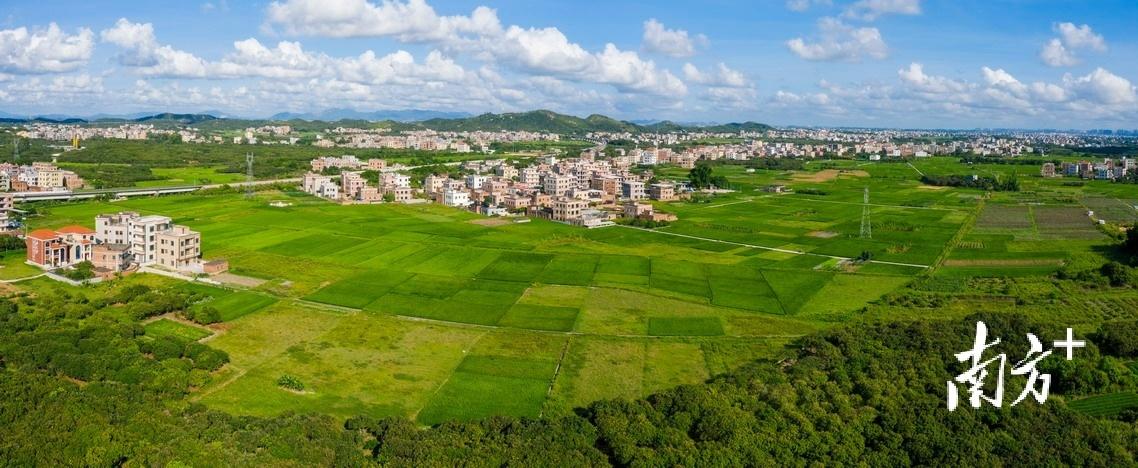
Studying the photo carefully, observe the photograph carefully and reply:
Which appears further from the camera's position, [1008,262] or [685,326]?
[1008,262]

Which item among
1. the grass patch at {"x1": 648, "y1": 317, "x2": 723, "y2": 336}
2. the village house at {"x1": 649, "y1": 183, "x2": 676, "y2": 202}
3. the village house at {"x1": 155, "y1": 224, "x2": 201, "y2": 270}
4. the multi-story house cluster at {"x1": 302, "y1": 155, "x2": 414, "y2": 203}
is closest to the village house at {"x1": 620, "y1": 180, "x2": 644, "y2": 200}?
the village house at {"x1": 649, "y1": 183, "x2": 676, "y2": 202}

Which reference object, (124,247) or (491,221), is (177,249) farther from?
(491,221)

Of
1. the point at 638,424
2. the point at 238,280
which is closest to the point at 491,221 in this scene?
the point at 238,280

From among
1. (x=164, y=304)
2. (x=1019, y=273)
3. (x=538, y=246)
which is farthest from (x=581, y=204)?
(x=164, y=304)

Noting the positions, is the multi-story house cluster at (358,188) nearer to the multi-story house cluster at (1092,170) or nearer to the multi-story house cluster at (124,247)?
the multi-story house cluster at (124,247)

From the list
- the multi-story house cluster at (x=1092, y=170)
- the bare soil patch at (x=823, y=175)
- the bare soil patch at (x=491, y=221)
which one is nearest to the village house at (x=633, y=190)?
the bare soil patch at (x=491, y=221)

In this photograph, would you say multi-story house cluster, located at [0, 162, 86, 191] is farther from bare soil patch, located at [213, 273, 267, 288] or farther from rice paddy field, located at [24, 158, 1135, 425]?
bare soil patch, located at [213, 273, 267, 288]
